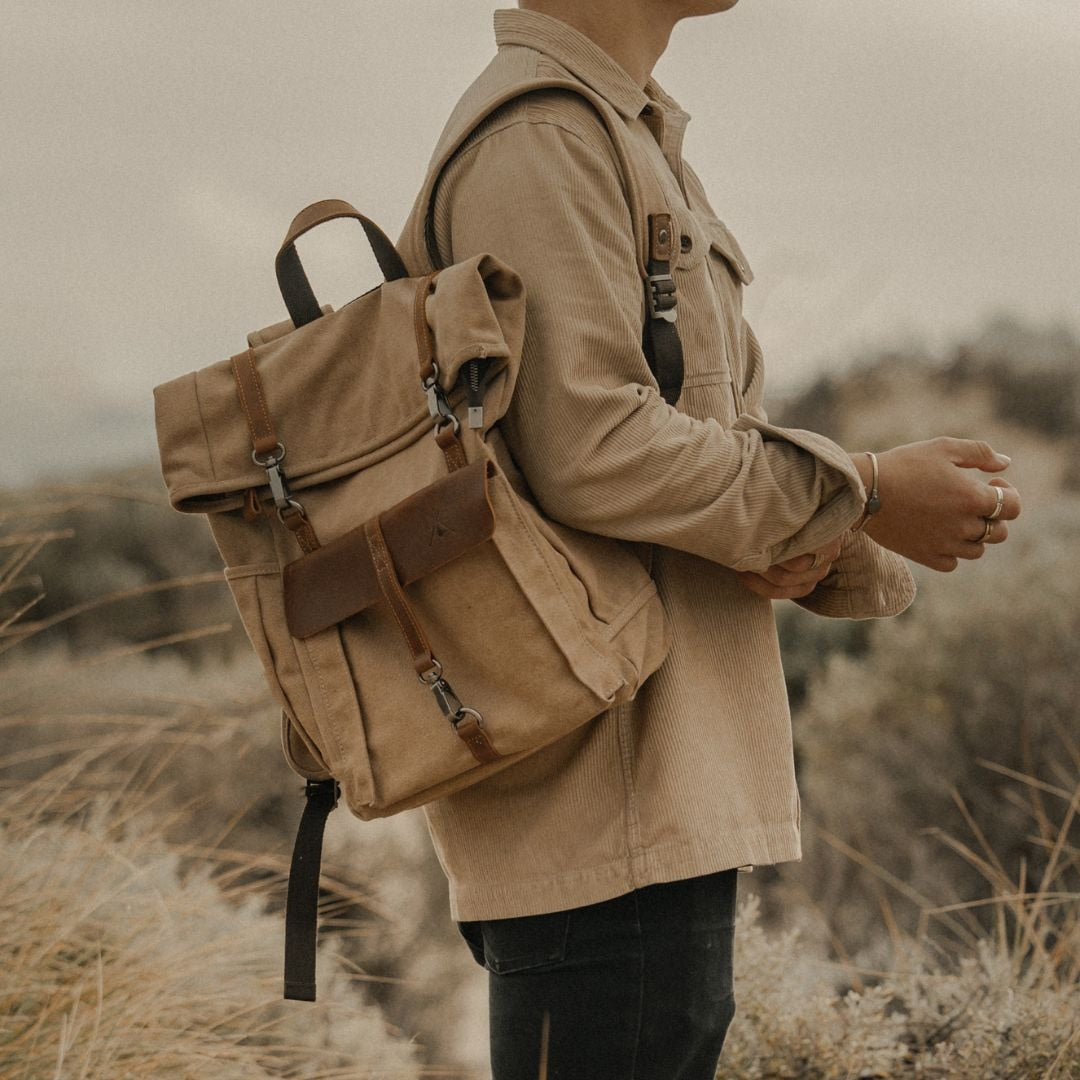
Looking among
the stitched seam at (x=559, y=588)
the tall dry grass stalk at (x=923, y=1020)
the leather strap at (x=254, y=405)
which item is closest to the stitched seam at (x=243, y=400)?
the leather strap at (x=254, y=405)

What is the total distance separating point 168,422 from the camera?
99 cm

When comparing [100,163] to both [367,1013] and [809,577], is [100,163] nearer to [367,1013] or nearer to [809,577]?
[367,1013]

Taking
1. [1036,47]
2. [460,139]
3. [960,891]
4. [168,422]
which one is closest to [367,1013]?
[960,891]

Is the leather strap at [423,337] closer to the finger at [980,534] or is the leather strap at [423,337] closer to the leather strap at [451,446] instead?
the leather strap at [451,446]

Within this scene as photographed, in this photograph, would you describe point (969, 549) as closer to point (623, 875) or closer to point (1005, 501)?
point (1005, 501)

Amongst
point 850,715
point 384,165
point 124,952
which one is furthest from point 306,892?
point 850,715

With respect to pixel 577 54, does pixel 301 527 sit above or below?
below

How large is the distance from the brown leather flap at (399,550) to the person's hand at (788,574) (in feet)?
0.90

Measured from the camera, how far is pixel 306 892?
3.61 ft

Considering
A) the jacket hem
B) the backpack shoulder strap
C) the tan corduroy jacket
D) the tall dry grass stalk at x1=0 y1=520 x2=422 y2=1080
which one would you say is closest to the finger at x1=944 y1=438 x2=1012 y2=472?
the tan corduroy jacket

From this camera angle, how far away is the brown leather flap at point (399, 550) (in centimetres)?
90

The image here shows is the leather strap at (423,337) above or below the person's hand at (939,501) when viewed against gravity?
above

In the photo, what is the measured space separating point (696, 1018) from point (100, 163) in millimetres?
2502

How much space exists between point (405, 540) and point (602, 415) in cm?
18
